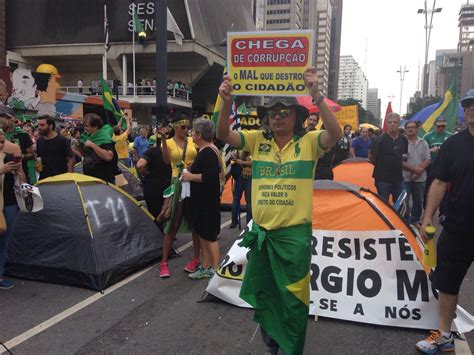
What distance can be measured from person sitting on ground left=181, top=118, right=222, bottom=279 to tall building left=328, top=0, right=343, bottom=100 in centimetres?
14965

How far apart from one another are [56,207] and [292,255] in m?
3.15

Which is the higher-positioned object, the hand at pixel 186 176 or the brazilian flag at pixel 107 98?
the brazilian flag at pixel 107 98

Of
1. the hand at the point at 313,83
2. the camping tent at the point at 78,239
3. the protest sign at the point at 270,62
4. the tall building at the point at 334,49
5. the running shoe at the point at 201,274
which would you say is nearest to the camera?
the hand at the point at 313,83

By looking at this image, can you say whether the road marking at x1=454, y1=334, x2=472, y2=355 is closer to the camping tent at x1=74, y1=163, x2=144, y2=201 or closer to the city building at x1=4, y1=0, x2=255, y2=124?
the camping tent at x1=74, y1=163, x2=144, y2=201

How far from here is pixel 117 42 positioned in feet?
110

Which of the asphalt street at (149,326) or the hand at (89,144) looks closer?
the asphalt street at (149,326)

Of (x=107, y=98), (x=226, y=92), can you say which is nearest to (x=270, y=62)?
(x=226, y=92)

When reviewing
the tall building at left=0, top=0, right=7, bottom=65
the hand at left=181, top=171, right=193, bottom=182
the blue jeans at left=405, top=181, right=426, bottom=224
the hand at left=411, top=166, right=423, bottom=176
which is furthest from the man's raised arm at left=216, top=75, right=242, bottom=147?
the tall building at left=0, top=0, right=7, bottom=65

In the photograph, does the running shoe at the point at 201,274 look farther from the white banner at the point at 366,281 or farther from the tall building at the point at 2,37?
the tall building at the point at 2,37

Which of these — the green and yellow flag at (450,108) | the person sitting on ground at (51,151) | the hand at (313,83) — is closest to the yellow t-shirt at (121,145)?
the person sitting on ground at (51,151)

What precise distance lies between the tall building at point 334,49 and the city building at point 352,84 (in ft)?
33.9

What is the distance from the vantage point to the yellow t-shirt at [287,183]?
2.76 meters

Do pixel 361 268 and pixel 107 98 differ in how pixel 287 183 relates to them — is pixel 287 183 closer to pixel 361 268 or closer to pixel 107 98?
pixel 361 268

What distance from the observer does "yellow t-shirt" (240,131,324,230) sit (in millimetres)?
2762
